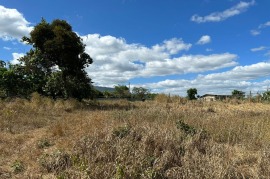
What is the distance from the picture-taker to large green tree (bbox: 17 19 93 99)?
795 inches

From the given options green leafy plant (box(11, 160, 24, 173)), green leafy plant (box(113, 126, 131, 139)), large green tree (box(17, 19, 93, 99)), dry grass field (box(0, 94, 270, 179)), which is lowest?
green leafy plant (box(11, 160, 24, 173))

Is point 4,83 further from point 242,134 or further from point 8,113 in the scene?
point 242,134

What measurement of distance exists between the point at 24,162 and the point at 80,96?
16.9m

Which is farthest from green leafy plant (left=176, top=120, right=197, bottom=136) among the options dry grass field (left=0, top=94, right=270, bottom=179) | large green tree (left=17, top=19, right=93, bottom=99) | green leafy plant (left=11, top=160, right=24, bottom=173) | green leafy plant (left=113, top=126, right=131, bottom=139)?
large green tree (left=17, top=19, right=93, bottom=99)

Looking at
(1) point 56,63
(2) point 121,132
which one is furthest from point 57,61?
(2) point 121,132

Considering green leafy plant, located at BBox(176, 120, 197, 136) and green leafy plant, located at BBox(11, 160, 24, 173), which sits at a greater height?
green leafy plant, located at BBox(176, 120, 197, 136)

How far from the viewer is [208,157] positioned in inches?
219

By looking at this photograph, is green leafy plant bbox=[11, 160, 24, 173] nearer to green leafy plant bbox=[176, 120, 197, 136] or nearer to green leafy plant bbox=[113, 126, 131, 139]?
green leafy plant bbox=[113, 126, 131, 139]

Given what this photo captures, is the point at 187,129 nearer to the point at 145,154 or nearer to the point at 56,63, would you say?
the point at 145,154

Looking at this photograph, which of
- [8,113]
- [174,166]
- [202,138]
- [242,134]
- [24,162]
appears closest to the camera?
[174,166]

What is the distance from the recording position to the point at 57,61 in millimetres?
21422

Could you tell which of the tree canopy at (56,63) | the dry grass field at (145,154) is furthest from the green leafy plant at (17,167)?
the tree canopy at (56,63)

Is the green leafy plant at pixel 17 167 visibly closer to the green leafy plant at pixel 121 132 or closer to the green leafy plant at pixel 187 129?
the green leafy plant at pixel 121 132

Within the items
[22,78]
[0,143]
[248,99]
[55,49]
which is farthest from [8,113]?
[248,99]
